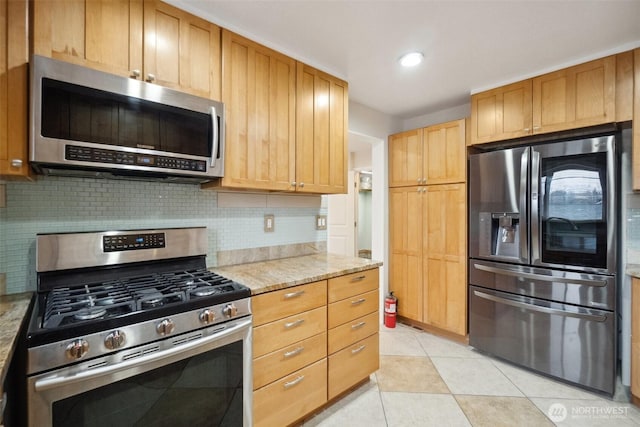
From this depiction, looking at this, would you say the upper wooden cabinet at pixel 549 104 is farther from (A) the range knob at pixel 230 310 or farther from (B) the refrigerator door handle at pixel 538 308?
(A) the range knob at pixel 230 310

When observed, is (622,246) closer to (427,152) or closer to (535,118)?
(535,118)

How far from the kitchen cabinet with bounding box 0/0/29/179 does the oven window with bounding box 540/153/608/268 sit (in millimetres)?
3098

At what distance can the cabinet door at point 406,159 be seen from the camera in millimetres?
3074

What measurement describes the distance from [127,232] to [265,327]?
0.90 m

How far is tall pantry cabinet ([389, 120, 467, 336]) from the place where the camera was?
109 inches

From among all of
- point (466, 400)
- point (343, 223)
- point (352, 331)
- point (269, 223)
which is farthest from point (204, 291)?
point (343, 223)

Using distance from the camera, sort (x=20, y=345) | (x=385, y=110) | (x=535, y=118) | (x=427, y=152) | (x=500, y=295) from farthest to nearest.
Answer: (x=385, y=110) → (x=427, y=152) → (x=500, y=295) → (x=535, y=118) → (x=20, y=345)

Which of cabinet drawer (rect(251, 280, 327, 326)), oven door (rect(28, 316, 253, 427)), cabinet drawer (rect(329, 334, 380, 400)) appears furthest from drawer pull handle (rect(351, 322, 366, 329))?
oven door (rect(28, 316, 253, 427))

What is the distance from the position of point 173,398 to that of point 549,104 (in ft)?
9.99

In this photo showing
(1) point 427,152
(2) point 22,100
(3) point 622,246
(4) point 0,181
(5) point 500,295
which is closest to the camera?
(2) point 22,100

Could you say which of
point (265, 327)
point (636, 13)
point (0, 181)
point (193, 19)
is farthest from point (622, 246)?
point (0, 181)

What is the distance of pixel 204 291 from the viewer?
1.34 m

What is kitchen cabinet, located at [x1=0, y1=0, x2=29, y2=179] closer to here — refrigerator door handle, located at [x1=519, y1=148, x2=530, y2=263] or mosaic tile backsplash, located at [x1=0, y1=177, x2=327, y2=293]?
mosaic tile backsplash, located at [x1=0, y1=177, x2=327, y2=293]

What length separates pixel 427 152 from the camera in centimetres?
300
